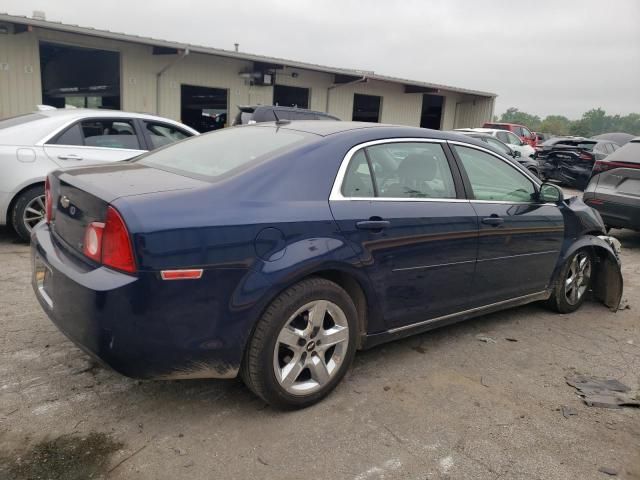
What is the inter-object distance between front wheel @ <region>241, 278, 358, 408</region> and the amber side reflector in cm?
44

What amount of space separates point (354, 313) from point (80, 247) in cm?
149

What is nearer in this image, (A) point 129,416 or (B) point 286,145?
(A) point 129,416

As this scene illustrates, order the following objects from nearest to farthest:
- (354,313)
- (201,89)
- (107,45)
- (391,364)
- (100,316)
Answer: (100,316) → (354,313) → (391,364) → (107,45) → (201,89)

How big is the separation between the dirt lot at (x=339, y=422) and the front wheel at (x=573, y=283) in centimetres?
84

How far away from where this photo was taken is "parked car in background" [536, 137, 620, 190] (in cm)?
1469

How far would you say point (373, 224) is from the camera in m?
3.08

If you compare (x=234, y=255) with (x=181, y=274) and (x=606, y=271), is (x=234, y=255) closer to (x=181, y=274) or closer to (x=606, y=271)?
(x=181, y=274)

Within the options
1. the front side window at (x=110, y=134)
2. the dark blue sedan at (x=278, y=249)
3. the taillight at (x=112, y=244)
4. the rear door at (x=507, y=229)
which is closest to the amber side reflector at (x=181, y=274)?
the dark blue sedan at (x=278, y=249)

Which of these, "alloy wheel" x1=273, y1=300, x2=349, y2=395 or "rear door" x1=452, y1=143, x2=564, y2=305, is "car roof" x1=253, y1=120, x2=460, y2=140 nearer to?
"rear door" x1=452, y1=143, x2=564, y2=305

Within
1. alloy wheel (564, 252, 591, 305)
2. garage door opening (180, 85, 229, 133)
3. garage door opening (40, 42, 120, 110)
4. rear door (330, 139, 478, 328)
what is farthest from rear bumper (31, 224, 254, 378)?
garage door opening (180, 85, 229, 133)

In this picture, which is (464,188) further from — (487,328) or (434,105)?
(434,105)

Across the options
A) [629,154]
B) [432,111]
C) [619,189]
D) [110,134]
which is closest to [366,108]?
[432,111]

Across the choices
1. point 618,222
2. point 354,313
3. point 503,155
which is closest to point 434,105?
point 618,222

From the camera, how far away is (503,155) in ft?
13.6
